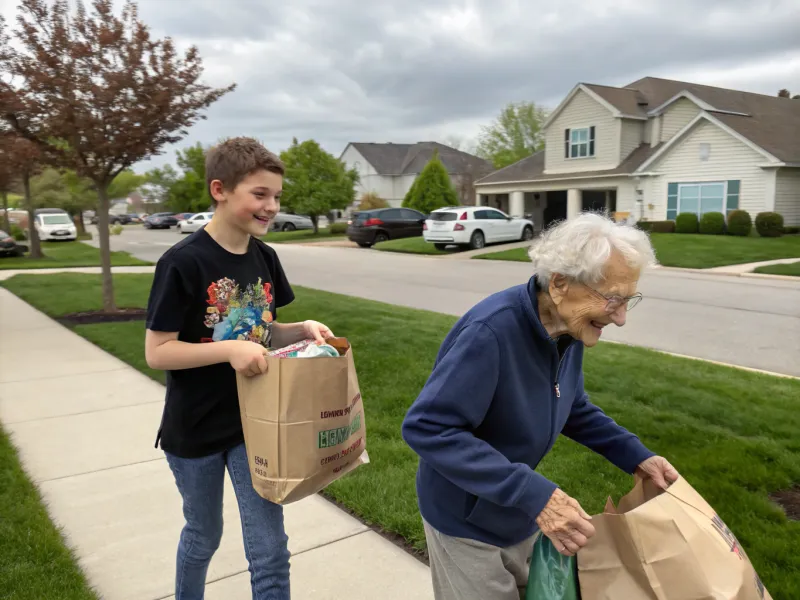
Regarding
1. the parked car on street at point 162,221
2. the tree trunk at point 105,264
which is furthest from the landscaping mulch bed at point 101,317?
the parked car on street at point 162,221

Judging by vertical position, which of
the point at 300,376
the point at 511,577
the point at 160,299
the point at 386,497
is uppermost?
the point at 160,299

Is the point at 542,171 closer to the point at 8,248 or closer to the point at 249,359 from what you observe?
the point at 8,248

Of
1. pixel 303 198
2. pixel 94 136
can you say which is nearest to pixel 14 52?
pixel 94 136

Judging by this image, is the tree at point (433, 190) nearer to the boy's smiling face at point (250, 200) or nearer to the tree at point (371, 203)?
the tree at point (371, 203)

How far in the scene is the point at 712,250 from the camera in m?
18.6

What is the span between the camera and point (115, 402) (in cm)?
577

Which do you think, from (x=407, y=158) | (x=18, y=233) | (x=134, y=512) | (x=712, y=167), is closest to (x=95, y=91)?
(x=134, y=512)

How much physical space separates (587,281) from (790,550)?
6.93ft

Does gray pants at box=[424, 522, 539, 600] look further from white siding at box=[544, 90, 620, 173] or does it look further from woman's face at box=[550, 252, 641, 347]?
white siding at box=[544, 90, 620, 173]

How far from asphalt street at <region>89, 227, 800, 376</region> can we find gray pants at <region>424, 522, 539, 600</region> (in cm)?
588

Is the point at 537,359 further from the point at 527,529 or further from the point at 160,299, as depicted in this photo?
the point at 160,299

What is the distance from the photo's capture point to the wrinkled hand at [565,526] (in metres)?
1.59

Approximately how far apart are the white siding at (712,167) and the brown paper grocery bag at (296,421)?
80.5 ft

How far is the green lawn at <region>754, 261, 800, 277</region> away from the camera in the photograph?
14578 mm
